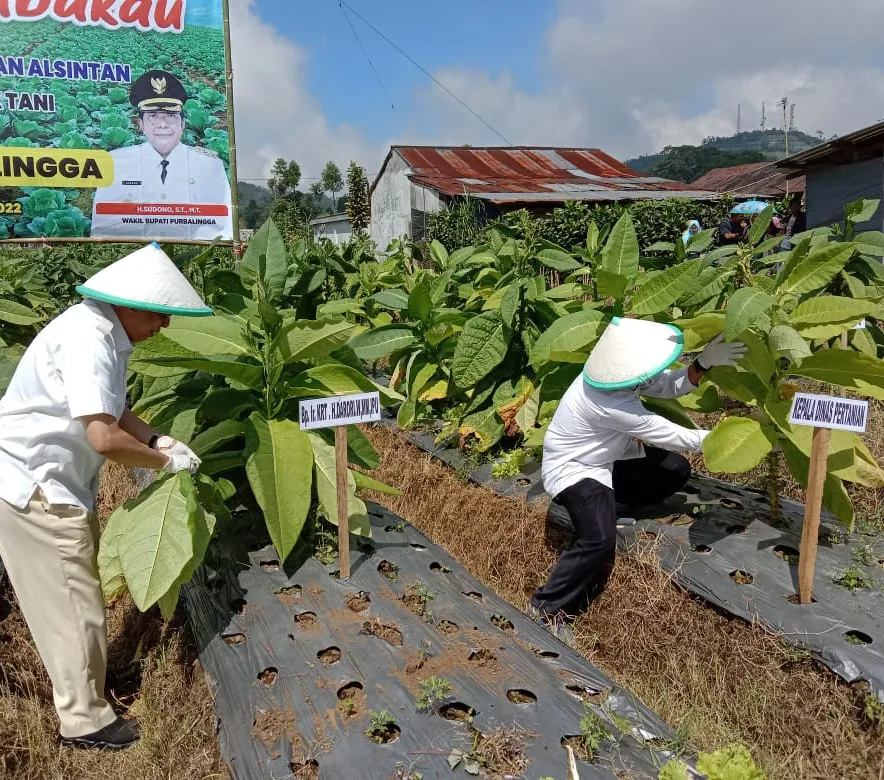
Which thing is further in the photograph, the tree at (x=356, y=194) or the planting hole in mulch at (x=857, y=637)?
the tree at (x=356, y=194)

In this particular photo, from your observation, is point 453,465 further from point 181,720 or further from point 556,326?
point 181,720

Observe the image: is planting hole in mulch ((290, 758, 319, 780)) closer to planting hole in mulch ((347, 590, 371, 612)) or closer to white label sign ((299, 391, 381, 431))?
planting hole in mulch ((347, 590, 371, 612))

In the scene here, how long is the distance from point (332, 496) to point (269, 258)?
100 centimetres

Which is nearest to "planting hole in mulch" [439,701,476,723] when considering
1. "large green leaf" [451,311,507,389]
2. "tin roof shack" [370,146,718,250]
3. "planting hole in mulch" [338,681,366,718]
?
"planting hole in mulch" [338,681,366,718]

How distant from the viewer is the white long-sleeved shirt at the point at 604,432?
2459mm

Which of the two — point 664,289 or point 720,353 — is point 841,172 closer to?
point 664,289

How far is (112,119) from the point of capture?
6.87m

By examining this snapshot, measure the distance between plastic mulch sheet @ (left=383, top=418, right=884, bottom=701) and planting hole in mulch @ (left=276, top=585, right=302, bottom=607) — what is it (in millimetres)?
1127

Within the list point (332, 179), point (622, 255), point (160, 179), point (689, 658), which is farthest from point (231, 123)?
point (332, 179)

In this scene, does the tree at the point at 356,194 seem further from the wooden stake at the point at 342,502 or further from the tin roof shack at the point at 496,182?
the wooden stake at the point at 342,502

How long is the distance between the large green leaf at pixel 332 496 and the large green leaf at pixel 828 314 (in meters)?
1.48

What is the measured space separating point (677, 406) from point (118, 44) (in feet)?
20.5

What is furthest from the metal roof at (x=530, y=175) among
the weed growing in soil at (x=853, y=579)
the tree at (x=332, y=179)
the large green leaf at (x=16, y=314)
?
the tree at (x=332, y=179)

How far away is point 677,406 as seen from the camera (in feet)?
9.72
